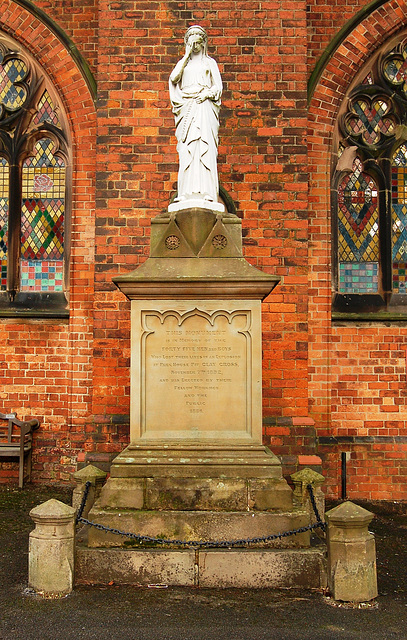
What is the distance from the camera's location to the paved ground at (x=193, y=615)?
3.86 meters

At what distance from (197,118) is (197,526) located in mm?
3363

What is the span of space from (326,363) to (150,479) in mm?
3775

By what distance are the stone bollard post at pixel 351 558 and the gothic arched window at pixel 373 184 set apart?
4.44 meters

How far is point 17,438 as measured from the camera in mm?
8195

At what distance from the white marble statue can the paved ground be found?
3.12m

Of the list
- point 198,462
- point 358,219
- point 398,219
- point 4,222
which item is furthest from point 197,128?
point 4,222

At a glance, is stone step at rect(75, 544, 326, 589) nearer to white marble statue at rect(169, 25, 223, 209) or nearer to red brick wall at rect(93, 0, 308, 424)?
white marble statue at rect(169, 25, 223, 209)

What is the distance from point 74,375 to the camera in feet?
27.2

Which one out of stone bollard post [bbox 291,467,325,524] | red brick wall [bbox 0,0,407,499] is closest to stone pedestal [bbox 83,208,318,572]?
stone bollard post [bbox 291,467,325,524]

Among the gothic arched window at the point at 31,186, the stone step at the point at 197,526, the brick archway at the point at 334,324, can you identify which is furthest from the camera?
the gothic arched window at the point at 31,186

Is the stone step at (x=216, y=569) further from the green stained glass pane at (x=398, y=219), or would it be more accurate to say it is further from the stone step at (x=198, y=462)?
the green stained glass pane at (x=398, y=219)

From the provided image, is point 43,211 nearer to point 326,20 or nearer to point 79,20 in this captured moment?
point 79,20

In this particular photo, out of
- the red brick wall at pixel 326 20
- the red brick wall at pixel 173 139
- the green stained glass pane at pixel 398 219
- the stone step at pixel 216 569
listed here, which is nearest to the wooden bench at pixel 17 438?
the red brick wall at pixel 173 139

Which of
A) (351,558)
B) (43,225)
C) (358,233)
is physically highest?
(43,225)
